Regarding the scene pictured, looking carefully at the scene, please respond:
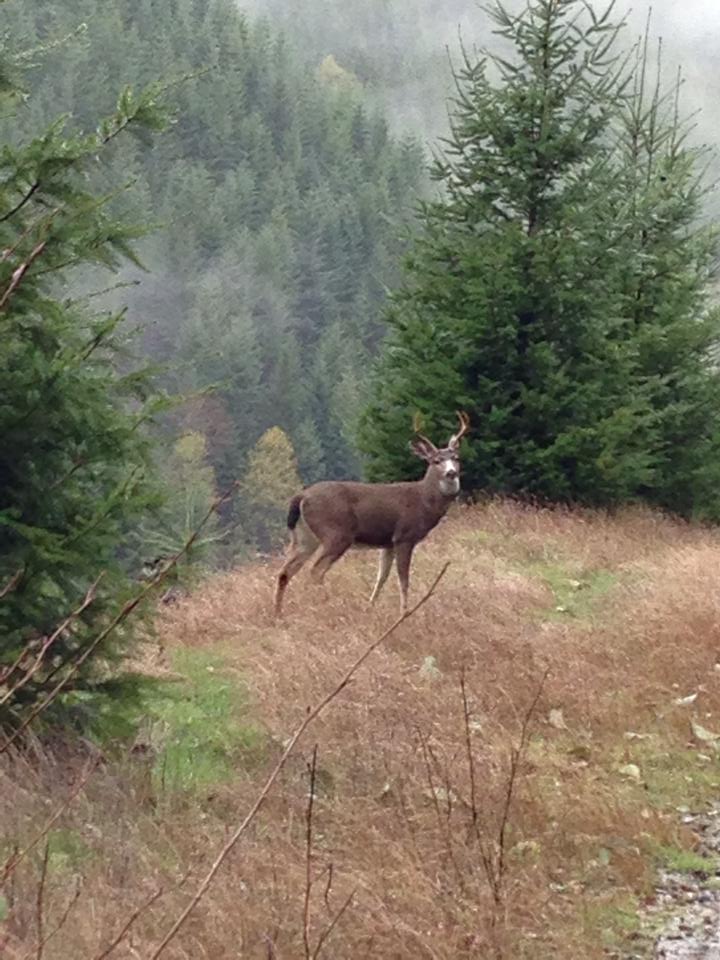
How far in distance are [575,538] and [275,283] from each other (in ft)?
273

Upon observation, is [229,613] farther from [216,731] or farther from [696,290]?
[696,290]

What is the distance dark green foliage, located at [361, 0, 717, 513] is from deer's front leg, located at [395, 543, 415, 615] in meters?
5.45

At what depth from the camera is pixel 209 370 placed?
277 feet

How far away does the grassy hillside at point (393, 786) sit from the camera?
185 inches

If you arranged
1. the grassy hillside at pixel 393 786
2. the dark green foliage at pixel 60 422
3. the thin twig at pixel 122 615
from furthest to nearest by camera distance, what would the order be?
the dark green foliage at pixel 60 422 → the grassy hillside at pixel 393 786 → the thin twig at pixel 122 615

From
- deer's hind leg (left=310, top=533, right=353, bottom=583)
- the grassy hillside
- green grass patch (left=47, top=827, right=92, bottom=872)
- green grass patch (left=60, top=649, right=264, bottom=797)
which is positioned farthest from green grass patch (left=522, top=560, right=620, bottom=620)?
green grass patch (left=47, top=827, right=92, bottom=872)

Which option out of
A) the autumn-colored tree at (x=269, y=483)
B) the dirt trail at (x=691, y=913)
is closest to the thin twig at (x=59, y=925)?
the dirt trail at (x=691, y=913)

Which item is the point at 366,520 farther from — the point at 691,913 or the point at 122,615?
the point at 122,615

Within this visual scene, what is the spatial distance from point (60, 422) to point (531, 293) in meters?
11.7

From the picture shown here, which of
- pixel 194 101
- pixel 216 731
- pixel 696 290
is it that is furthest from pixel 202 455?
pixel 216 731

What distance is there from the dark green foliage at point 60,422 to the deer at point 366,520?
177 inches

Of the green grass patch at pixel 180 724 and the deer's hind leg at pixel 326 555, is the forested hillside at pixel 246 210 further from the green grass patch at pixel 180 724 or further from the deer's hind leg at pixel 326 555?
the green grass patch at pixel 180 724

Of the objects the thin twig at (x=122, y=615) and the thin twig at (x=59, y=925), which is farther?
the thin twig at (x=59, y=925)

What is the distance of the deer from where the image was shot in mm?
11234
